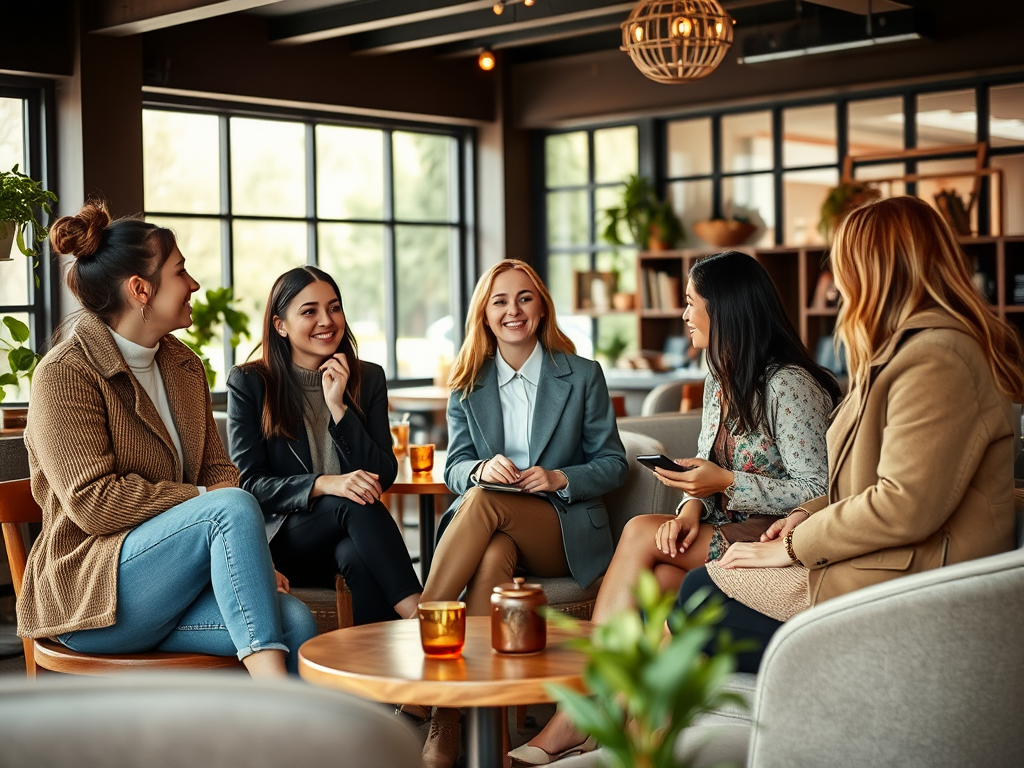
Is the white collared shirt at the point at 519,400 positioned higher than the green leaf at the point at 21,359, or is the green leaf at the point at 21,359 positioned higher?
the green leaf at the point at 21,359

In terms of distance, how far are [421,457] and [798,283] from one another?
5.17 meters

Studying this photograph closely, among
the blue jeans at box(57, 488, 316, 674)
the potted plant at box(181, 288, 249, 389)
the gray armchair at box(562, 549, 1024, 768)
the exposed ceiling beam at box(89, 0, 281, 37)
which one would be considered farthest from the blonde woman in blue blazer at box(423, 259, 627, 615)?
the potted plant at box(181, 288, 249, 389)

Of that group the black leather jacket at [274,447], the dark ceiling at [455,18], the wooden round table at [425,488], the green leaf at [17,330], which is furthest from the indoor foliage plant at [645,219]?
the black leather jacket at [274,447]

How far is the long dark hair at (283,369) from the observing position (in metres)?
3.34

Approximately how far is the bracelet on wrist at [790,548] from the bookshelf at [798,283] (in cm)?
433

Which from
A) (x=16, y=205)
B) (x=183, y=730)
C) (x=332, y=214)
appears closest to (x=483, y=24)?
(x=332, y=214)

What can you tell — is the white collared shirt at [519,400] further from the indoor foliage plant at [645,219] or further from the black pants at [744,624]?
the indoor foliage plant at [645,219]

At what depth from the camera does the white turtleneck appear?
2.80 m

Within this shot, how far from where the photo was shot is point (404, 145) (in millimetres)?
8758

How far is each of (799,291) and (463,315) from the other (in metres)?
2.49

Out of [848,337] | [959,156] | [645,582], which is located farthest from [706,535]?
[959,156]

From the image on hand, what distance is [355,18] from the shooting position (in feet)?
23.4

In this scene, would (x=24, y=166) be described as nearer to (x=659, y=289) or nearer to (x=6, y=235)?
(x=6, y=235)

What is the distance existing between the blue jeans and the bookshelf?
4546mm
